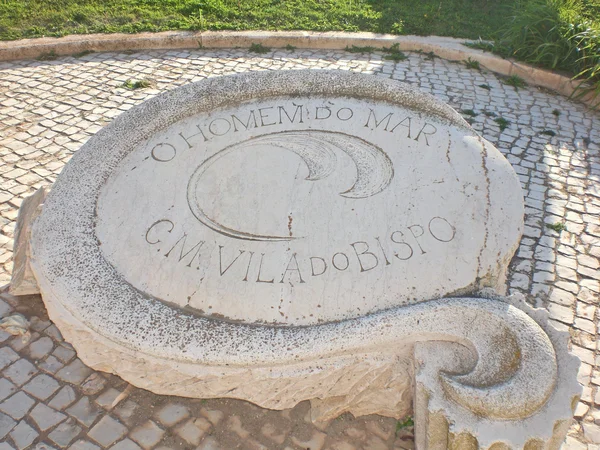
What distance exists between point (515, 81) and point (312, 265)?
4820 millimetres

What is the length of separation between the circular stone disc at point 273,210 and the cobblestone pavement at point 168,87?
0.70 meters

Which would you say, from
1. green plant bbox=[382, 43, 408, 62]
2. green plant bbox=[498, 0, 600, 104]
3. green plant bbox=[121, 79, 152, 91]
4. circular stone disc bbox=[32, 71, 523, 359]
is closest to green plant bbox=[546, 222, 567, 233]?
circular stone disc bbox=[32, 71, 523, 359]

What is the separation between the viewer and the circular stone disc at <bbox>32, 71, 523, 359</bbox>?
104 inches

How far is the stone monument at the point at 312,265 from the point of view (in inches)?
94.7

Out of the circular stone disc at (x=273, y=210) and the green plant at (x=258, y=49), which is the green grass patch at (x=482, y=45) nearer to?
the green plant at (x=258, y=49)

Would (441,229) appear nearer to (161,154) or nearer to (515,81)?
(161,154)

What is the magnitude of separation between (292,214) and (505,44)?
528cm

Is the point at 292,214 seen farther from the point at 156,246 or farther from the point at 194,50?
the point at 194,50

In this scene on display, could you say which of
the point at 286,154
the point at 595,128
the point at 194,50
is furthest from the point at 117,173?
the point at 595,128

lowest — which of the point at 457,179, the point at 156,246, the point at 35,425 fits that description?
the point at 35,425

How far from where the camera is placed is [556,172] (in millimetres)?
4812

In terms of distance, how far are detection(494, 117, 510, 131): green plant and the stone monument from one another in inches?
89.0

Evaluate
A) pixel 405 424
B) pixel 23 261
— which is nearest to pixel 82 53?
pixel 23 261

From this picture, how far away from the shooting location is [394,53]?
273 inches
